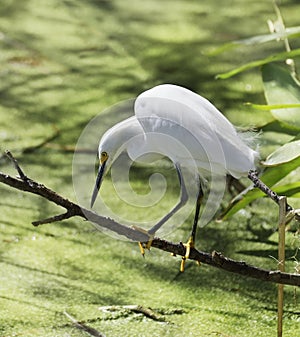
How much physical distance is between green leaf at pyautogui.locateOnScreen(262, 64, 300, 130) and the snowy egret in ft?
1.38

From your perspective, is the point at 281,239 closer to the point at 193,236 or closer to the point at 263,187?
the point at 263,187

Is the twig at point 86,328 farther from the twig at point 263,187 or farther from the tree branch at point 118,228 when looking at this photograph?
the twig at point 263,187

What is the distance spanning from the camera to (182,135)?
1.70 m

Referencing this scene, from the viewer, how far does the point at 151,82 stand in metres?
2.96

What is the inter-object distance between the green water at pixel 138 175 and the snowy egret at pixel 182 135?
0.81 feet

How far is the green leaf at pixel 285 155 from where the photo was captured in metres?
1.76

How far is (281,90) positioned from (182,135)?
599 mm

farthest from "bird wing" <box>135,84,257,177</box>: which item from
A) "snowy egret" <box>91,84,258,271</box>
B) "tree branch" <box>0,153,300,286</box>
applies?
"tree branch" <box>0,153,300,286</box>

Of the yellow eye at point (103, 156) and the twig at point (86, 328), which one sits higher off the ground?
the yellow eye at point (103, 156)

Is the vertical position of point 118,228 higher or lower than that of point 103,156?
lower

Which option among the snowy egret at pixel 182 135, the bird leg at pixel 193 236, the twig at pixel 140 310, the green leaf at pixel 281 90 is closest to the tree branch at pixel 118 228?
the bird leg at pixel 193 236

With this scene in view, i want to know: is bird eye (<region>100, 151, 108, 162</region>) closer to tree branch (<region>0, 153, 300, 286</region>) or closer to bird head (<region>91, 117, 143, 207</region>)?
bird head (<region>91, 117, 143, 207</region>)

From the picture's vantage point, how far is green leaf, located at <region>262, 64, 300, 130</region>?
83.4 inches

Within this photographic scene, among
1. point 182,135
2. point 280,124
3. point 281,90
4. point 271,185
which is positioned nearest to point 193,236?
point 182,135
